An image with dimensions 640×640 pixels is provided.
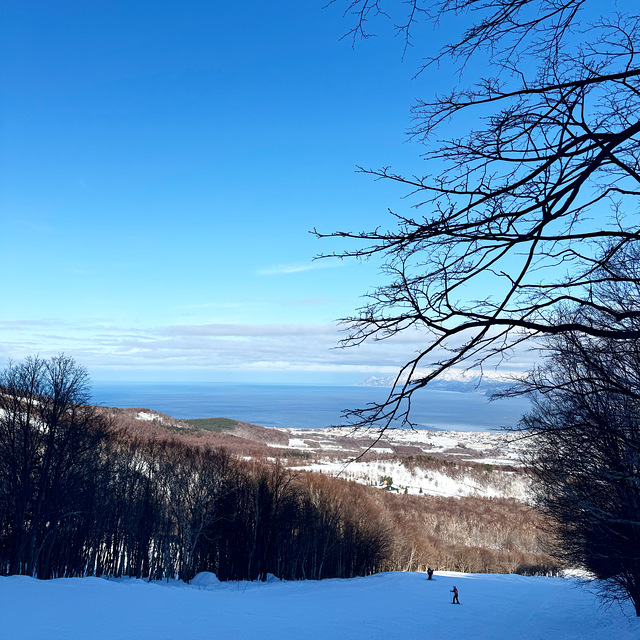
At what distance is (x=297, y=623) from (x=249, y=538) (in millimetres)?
19145

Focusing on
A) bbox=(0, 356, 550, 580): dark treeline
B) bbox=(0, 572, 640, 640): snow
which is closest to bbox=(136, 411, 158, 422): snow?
bbox=(0, 356, 550, 580): dark treeline

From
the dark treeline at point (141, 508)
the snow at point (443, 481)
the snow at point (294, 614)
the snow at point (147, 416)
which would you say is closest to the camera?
the snow at point (294, 614)

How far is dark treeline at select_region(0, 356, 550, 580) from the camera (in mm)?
21500

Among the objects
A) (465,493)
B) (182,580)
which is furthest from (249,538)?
(465,493)

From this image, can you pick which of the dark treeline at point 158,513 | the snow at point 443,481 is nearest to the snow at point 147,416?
the snow at point 443,481

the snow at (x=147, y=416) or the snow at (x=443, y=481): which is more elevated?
the snow at (x=147, y=416)

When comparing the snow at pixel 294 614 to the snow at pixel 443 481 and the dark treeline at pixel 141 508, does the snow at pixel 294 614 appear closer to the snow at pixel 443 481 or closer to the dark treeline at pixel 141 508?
the dark treeline at pixel 141 508

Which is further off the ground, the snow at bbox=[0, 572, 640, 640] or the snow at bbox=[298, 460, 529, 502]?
the snow at bbox=[0, 572, 640, 640]

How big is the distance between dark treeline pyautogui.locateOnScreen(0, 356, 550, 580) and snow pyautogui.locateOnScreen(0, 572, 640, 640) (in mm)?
4619

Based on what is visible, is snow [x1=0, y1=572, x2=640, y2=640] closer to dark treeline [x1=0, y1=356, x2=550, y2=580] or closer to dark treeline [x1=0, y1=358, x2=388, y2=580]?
dark treeline [x1=0, y1=356, x2=550, y2=580]

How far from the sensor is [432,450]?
108500 millimetres

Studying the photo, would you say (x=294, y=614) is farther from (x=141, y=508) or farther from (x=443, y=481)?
(x=443, y=481)

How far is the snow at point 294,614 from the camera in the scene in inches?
472

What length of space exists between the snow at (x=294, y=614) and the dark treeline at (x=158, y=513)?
15.2 feet
